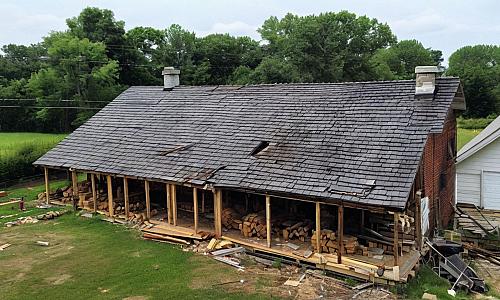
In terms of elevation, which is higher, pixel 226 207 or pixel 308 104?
pixel 308 104

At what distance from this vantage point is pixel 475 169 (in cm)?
1766

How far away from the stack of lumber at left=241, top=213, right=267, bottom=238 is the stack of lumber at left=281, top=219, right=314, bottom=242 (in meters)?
0.61

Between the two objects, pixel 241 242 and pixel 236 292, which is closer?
pixel 236 292

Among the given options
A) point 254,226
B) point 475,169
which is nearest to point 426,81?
point 475,169

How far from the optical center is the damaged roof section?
40.3ft

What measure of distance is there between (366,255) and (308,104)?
6.36 meters

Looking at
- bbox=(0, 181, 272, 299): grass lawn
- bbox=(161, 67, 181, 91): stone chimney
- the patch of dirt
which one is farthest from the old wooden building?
the patch of dirt

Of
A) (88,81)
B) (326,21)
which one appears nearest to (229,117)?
(88,81)

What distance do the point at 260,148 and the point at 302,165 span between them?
2.20 meters

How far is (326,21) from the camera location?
52.7 m

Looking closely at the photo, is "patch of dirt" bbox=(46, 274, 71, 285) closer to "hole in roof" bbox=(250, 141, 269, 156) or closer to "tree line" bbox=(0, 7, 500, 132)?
"hole in roof" bbox=(250, 141, 269, 156)

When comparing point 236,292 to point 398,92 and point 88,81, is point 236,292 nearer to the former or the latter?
point 398,92

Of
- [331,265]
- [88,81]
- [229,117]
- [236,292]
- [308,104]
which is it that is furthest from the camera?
[88,81]

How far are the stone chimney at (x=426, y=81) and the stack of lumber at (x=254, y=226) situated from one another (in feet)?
20.9
